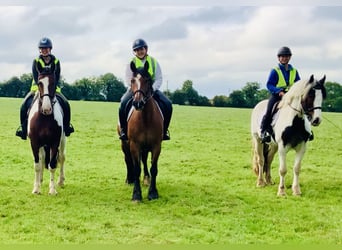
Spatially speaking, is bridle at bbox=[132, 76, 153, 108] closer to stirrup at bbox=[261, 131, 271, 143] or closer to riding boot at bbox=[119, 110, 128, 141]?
riding boot at bbox=[119, 110, 128, 141]

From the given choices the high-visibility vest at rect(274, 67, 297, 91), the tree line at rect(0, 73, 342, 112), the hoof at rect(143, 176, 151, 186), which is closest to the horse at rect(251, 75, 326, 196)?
the high-visibility vest at rect(274, 67, 297, 91)

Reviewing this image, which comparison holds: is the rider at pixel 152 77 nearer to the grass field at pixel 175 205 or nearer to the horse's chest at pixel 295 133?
the grass field at pixel 175 205

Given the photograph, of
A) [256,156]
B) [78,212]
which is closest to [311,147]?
[256,156]

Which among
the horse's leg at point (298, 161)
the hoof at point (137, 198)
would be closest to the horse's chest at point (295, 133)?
the horse's leg at point (298, 161)

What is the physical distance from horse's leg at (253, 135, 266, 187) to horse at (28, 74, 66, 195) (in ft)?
12.8

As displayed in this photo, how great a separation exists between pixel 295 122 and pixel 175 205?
2591 millimetres

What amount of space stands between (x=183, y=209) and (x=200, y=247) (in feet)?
6.34

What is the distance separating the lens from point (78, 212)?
6.92 m

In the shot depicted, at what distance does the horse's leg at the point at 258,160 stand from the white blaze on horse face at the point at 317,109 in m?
2.05

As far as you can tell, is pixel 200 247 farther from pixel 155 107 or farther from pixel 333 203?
pixel 333 203

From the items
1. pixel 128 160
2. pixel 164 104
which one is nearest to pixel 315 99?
pixel 164 104

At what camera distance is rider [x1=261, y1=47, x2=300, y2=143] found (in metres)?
8.45

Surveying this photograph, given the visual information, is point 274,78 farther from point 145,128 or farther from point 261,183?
point 145,128

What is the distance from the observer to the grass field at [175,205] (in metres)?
5.82
